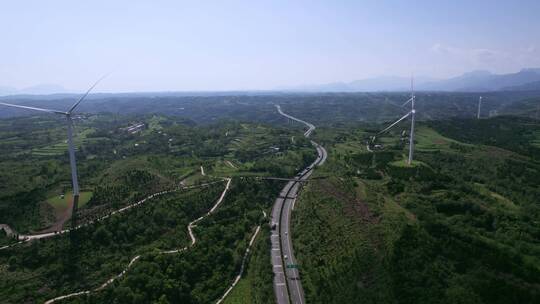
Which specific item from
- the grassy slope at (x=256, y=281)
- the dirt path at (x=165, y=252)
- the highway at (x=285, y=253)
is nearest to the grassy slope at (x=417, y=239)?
the highway at (x=285, y=253)

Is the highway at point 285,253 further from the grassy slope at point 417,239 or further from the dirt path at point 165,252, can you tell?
the dirt path at point 165,252

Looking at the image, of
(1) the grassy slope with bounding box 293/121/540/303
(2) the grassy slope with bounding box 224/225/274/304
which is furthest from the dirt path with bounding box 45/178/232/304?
(1) the grassy slope with bounding box 293/121/540/303

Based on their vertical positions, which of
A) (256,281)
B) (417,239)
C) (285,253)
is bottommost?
(256,281)

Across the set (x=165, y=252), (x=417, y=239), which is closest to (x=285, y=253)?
(x=165, y=252)

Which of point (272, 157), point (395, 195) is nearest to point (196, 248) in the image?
point (395, 195)

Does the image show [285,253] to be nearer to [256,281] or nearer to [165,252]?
[256,281]

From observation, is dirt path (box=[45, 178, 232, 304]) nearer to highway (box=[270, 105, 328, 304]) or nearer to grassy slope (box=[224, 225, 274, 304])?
grassy slope (box=[224, 225, 274, 304])

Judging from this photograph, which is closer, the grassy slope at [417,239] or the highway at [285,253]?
the grassy slope at [417,239]

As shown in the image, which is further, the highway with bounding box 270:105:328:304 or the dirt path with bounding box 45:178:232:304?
the highway with bounding box 270:105:328:304

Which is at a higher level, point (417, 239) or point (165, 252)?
point (417, 239)
